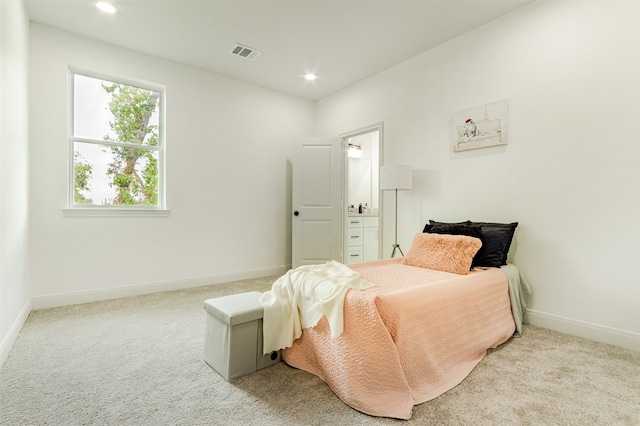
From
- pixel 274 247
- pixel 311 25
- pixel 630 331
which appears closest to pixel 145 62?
pixel 311 25

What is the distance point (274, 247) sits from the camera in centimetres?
480

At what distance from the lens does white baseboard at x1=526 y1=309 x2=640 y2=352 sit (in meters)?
2.24

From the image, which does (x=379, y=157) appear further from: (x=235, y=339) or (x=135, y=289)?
(x=135, y=289)

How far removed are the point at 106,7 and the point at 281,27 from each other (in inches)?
63.2

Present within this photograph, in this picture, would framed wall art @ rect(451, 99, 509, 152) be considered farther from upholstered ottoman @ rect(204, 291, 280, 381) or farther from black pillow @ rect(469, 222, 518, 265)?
upholstered ottoman @ rect(204, 291, 280, 381)

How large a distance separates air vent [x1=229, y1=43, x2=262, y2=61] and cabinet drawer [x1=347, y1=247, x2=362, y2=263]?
3109 millimetres

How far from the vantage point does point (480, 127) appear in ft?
10.1

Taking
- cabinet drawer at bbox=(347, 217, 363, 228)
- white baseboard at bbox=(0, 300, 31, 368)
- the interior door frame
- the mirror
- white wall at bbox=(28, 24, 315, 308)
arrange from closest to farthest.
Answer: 1. white baseboard at bbox=(0, 300, 31, 368)
2. white wall at bbox=(28, 24, 315, 308)
3. the interior door frame
4. cabinet drawer at bbox=(347, 217, 363, 228)
5. the mirror

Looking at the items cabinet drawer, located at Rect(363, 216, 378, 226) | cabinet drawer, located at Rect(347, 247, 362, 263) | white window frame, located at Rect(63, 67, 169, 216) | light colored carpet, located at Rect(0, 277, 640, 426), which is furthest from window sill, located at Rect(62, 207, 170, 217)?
cabinet drawer, located at Rect(363, 216, 378, 226)

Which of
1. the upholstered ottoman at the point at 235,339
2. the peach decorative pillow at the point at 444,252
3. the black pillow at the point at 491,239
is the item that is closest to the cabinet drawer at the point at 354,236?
the peach decorative pillow at the point at 444,252

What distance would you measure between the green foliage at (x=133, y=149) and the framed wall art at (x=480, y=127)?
3541 millimetres

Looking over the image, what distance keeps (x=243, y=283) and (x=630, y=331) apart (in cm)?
381

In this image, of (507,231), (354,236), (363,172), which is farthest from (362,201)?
(507,231)

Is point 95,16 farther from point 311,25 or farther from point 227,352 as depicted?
point 227,352
